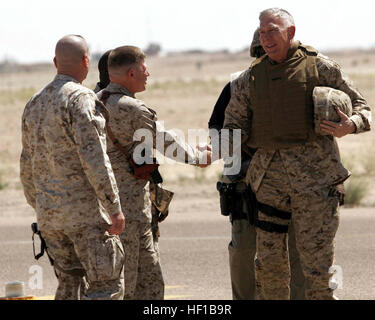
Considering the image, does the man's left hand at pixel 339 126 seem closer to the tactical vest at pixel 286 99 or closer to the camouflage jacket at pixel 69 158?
the tactical vest at pixel 286 99

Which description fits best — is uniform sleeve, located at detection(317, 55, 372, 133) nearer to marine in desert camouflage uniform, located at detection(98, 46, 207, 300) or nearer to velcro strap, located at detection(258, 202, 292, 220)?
velcro strap, located at detection(258, 202, 292, 220)

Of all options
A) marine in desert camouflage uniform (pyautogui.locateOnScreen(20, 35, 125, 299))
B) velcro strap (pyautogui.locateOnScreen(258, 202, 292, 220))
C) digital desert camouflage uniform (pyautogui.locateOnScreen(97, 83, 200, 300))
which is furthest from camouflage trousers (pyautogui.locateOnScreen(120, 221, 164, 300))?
velcro strap (pyautogui.locateOnScreen(258, 202, 292, 220))

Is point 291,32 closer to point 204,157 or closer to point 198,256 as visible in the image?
point 204,157

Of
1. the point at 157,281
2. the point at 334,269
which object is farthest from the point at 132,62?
the point at 334,269

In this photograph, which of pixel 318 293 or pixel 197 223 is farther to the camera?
pixel 197 223

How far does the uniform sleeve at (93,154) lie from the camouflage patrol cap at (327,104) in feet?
Answer: 4.81

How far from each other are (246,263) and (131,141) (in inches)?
51.9

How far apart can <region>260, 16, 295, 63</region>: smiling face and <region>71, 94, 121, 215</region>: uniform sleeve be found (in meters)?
1.36

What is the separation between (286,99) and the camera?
6188 mm

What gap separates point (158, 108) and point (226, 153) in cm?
3181

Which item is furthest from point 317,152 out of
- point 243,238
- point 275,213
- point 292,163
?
point 243,238

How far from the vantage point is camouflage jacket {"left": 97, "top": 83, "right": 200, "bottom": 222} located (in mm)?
6426

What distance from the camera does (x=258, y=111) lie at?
629 centimetres
